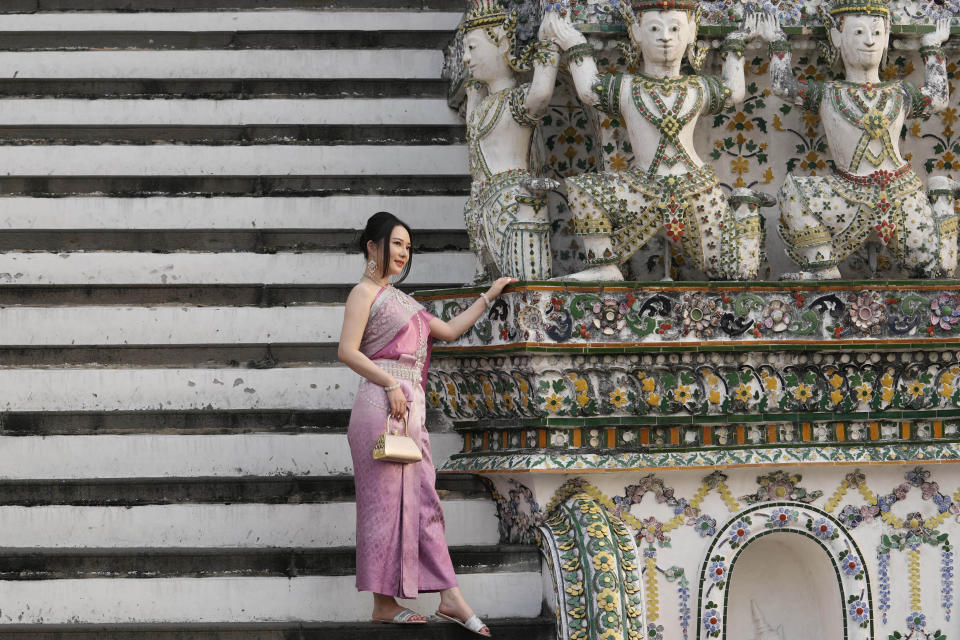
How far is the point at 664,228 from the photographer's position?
7.77 m

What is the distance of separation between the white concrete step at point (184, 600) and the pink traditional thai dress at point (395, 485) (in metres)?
0.37

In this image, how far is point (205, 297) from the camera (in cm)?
868

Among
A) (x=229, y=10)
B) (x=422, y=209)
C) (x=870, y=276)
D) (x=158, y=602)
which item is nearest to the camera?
(x=158, y=602)

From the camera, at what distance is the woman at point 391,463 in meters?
7.00

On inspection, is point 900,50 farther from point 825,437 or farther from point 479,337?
point 479,337

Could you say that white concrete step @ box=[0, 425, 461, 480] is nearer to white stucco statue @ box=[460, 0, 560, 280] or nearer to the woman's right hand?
the woman's right hand

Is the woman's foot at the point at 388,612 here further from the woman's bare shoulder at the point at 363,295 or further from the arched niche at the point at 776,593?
the arched niche at the point at 776,593

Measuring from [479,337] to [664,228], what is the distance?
1.05 meters

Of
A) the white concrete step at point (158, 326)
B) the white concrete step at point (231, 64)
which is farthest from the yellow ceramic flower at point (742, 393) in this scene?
the white concrete step at point (231, 64)

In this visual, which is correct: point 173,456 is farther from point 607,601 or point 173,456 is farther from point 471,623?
point 607,601

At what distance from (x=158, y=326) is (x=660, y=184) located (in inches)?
111

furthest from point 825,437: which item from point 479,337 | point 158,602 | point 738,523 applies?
point 158,602

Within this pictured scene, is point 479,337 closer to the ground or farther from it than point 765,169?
closer to the ground

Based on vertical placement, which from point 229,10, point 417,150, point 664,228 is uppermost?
point 229,10
